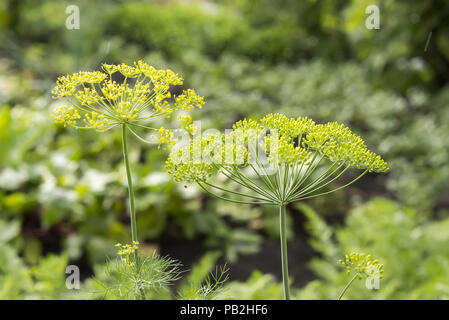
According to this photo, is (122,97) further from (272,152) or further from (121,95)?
(272,152)

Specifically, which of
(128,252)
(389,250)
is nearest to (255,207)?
(389,250)

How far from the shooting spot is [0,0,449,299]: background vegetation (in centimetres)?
193

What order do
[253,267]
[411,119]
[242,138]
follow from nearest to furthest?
[242,138], [253,267], [411,119]

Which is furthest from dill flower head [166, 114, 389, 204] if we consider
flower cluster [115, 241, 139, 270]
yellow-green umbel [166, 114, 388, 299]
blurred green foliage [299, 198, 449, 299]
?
blurred green foliage [299, 198, 449, 299]

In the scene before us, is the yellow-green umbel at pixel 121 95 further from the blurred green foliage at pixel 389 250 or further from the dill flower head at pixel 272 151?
the blurred green foliage at pixel 389 250

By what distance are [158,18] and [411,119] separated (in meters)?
5.59

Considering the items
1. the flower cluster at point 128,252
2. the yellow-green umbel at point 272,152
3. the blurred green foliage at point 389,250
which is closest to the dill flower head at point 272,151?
the yellow-green umbel at point 272,152

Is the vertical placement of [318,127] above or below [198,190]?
below

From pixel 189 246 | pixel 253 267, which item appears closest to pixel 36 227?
pixel 189 246

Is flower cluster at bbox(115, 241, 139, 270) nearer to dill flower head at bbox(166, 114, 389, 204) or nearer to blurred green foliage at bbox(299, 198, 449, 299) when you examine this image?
dill flower head at bbox(166, 114, 389, 204)

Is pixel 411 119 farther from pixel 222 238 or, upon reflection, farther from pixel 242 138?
pixel 242 138

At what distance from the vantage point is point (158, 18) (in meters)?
8.43

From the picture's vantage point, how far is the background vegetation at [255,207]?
1.93 metres

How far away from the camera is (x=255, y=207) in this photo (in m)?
3.29
